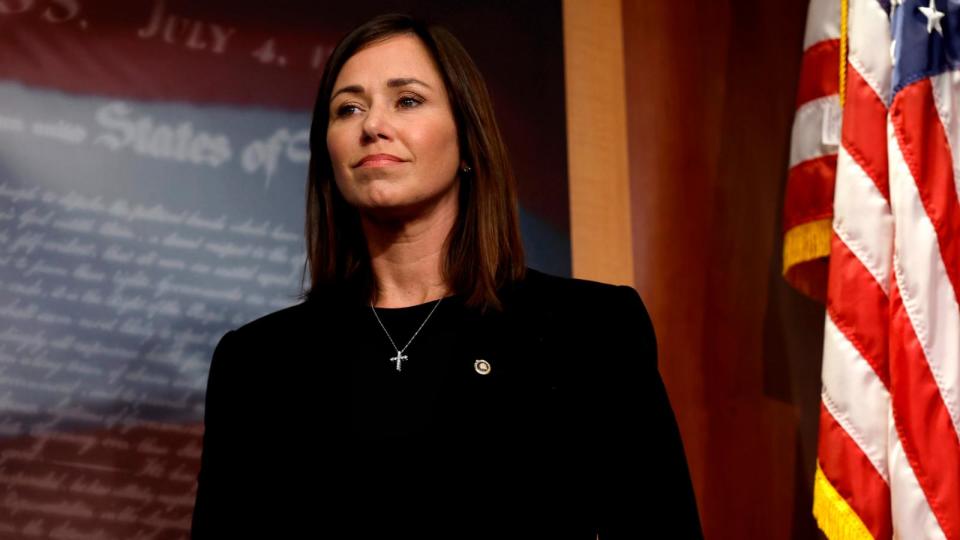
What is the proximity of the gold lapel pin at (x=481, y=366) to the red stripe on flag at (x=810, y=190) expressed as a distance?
2.80 ft

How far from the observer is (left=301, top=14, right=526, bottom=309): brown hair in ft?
5.49

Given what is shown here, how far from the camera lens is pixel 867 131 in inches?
75.9

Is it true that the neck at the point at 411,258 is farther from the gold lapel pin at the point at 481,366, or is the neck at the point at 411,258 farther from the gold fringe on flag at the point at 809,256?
the gold fringe on flag at the point at 809,256

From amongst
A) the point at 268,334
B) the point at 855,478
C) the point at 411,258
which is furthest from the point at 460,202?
the point at 855,478

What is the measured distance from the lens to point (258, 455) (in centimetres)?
158

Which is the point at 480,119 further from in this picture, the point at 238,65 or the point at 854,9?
the point at 854,9

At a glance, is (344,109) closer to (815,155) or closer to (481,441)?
(481,441)

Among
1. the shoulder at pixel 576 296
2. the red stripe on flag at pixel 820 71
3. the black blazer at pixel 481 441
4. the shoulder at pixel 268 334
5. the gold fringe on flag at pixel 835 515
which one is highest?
the red stripe on flag at pixel 820 71

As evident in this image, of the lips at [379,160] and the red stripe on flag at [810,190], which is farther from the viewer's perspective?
the red stripe on flag at [810,190]

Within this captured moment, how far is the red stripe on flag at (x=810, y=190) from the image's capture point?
2062 mm

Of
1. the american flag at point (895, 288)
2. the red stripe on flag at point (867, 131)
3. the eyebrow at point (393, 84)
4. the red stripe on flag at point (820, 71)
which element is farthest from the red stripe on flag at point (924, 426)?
the eyebrow at point (393, 84)

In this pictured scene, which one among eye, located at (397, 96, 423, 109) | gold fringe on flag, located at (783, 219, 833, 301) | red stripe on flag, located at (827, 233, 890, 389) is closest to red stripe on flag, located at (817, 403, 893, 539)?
red stripe on flag, located at (827, 233, 890, 389)

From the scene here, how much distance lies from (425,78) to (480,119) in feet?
0.35

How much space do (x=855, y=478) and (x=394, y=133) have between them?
3.30 ft
